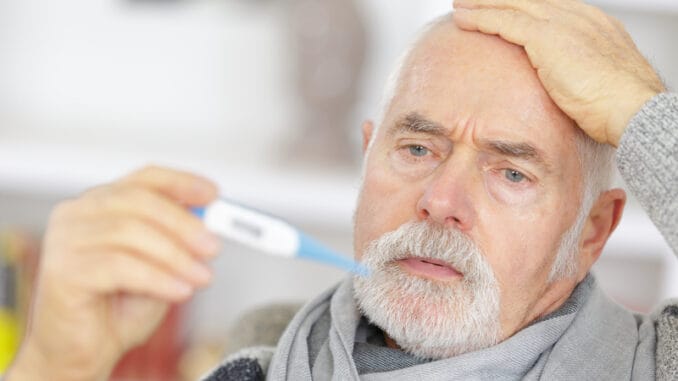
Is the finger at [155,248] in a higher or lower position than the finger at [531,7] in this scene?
lower

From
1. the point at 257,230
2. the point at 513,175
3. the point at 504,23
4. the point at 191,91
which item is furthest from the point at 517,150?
the point at 191,91

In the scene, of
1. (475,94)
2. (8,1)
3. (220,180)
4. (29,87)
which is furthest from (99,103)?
(475,94)

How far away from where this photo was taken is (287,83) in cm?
219

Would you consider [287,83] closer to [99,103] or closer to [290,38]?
[290,38]

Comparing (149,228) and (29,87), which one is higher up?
(149,228)

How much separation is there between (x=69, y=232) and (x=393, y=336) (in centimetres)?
43

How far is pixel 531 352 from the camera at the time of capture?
1111 millimetres

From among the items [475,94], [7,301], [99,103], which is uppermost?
[475,94]

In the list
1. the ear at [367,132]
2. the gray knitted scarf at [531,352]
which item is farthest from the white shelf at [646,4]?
the gray knitted scarf at [531,352]

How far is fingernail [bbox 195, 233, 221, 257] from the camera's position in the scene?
0.82 metres

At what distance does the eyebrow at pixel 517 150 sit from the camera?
113cm

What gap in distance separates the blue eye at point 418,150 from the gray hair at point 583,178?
0.08m

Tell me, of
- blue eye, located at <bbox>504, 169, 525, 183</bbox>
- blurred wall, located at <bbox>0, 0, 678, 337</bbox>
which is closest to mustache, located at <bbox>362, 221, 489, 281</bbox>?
blue eye, located at <bbox>504, 169, 525, 183</bbox>

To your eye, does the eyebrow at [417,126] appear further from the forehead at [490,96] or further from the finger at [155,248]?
the finger at [155,248]
